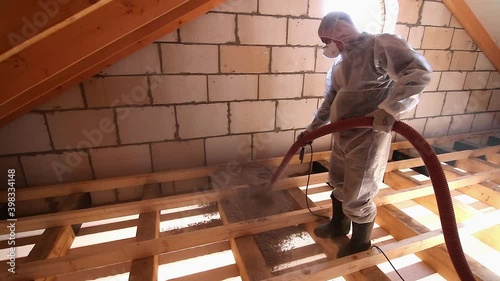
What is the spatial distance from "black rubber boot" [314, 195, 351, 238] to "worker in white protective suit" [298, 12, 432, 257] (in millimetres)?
149

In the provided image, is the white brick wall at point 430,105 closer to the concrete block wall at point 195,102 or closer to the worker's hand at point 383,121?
the concrete block wall at point 195,102

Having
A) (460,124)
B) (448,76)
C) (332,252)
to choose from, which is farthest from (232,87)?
(460,124)

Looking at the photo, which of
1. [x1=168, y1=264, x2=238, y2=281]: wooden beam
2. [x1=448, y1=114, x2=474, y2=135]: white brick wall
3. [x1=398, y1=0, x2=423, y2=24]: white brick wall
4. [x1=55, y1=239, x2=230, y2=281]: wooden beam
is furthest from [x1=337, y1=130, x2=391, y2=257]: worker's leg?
[x1=448, y1=114, x2=474, y2=135]: white brick wall

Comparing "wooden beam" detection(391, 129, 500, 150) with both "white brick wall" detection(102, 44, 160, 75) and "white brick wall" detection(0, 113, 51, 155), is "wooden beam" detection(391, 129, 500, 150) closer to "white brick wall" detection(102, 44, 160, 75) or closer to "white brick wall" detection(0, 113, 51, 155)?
"white brick wall" detection(102, 44, 160, 75)

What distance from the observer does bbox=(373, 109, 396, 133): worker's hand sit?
1.16 metres

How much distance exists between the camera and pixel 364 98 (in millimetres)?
1342

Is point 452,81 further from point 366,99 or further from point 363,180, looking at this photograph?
point 363,180

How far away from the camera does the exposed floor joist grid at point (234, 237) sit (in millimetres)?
1359

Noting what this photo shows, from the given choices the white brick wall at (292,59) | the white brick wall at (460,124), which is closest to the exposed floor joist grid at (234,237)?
the white brick wall at (292,59)

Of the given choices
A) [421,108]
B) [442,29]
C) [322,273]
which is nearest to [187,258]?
[322,273]

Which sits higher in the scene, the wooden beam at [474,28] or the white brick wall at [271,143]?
the wooden beam at [474,28]

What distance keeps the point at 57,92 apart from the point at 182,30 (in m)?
Answer: 1.02

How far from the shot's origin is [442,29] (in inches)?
108

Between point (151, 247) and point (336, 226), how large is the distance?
44.7 inches
